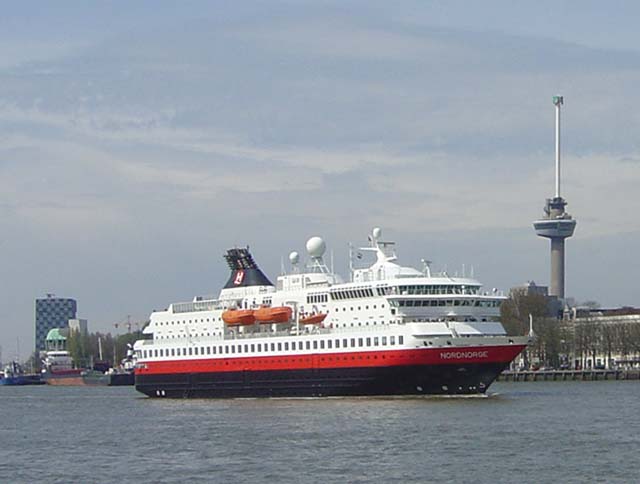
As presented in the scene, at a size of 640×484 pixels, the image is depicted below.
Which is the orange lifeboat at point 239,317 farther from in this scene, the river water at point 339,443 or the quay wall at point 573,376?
the quay wall at point 573,376

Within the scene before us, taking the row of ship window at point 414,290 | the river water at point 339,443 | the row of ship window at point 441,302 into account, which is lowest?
the river water at point 339,443

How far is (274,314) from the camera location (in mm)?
73000

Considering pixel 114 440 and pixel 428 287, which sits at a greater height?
pixel 428 287

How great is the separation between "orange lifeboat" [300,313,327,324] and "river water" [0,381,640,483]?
451 centimetres

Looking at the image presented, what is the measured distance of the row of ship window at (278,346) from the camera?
214ft

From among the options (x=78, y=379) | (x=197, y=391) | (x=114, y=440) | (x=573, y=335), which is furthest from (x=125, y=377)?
(x=114, y=440)

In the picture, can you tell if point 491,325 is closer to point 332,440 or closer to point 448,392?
point 448,392

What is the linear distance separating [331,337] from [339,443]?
20.4 meters

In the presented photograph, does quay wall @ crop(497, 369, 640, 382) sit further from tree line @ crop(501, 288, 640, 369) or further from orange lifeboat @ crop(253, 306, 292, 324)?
orange lifeboat @ crop(253, 306, 292, 324)

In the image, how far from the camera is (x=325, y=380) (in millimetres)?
67688

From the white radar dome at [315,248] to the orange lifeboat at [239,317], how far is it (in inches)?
209

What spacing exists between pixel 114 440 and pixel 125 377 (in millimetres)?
97319

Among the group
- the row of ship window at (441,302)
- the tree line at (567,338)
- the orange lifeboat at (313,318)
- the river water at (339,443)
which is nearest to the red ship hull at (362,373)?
the river water at (339,443)

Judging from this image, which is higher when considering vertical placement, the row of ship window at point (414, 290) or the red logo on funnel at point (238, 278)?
the red logo on funnel at point (238, 278)
